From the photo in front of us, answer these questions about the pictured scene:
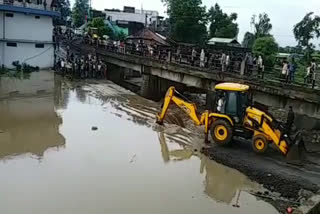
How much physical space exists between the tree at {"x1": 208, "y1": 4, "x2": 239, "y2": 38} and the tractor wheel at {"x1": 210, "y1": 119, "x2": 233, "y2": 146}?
44.1m

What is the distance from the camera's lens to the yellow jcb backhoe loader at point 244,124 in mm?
13648

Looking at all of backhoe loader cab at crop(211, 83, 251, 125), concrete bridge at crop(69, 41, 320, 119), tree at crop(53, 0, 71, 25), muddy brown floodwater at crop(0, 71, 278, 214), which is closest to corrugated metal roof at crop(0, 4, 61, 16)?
→ tree at crop(53, 0, 71, 25)

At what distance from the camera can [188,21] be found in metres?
51.2

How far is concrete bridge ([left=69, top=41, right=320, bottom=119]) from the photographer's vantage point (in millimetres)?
16781

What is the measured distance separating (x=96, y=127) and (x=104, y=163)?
4.83 meters

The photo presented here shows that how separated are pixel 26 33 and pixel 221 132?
25335mm

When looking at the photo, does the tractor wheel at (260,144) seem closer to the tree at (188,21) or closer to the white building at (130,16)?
the tree at (188,21)

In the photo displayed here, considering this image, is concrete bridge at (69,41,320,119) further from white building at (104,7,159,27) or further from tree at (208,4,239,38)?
white building at (104,7,159,27)

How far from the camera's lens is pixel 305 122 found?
20.3 metres

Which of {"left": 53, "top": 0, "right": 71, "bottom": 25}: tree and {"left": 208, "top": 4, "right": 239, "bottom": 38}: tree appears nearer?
{"left": 53, "top": 0, "right": 71, "bottom": 25}: tree

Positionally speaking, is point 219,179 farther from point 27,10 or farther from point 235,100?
point 27,10

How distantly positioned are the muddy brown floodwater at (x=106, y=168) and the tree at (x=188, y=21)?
101ft

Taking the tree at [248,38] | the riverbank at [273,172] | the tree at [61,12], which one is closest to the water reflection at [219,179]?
the riverbank at [273,172]

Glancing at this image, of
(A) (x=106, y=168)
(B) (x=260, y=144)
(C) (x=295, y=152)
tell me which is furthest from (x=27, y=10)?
(C) (x=295, y=152)
